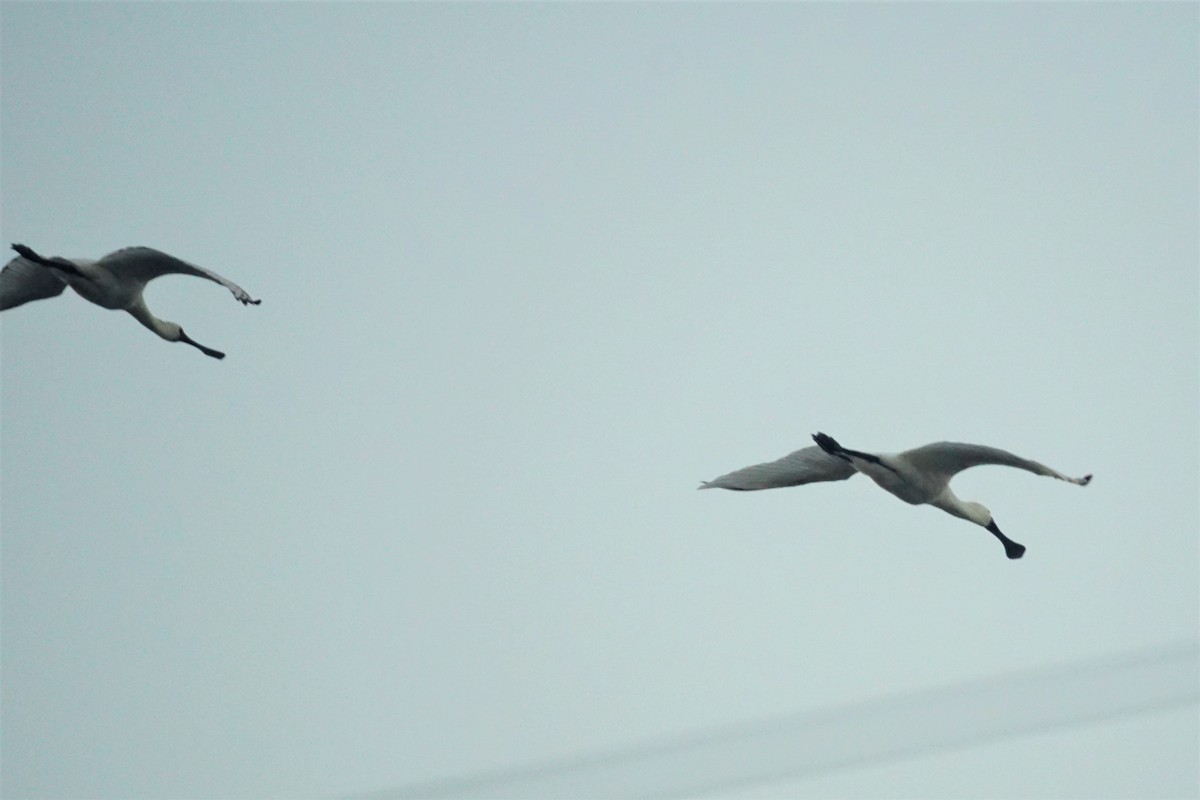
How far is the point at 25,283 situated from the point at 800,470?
9.51m

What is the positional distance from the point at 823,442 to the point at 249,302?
6.25m

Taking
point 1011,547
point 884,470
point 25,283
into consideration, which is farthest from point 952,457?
point 25,283

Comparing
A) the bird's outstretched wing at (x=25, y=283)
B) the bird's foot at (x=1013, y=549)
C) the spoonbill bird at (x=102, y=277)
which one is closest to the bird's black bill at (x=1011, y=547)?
the bird's foot at (x=1013, y=549)

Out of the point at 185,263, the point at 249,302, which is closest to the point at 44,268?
the point at 185,263

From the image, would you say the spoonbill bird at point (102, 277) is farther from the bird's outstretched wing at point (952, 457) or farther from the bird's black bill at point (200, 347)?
the bird's outstretched wing at point (952, 457)

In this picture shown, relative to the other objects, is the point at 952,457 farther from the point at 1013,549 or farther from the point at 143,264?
the point at 143,264

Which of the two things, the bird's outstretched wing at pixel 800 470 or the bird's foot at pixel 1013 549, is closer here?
the bird's outstretched wing at pixel 800 470

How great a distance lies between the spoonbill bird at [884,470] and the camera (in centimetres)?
2072

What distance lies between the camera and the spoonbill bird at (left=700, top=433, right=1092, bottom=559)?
816 inches

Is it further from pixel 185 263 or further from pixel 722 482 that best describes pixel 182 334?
pixel 722 482

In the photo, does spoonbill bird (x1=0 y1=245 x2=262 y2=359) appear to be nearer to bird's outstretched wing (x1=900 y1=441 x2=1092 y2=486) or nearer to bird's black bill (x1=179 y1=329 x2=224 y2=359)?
bird's black bill (x1=179 y1=329 x2=224 y2=359)

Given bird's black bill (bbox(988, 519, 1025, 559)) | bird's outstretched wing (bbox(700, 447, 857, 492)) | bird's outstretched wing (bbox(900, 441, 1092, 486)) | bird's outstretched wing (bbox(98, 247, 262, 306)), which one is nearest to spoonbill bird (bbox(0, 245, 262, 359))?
bird's outstretched wing (bbox(98, 247, 262, 306))

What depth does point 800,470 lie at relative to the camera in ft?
70.8

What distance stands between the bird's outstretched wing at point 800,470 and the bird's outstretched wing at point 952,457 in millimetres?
790
